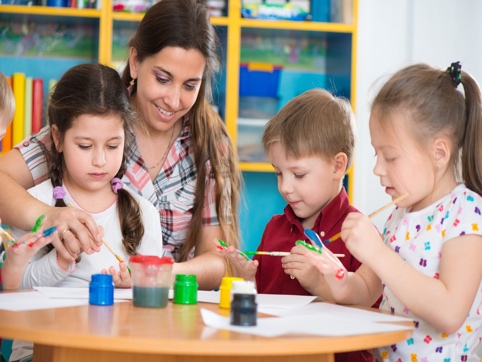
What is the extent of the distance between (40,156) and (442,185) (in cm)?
123

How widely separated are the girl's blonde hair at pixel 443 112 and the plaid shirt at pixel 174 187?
941 millimetres

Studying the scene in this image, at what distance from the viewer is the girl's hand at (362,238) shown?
1.42 m

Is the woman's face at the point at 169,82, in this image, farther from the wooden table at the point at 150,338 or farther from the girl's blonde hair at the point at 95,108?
the wooden table at the point at 150,338

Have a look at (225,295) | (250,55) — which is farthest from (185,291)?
(250,55)

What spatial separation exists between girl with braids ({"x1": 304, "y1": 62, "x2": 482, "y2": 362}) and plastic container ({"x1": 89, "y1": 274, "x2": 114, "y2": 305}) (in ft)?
1.32

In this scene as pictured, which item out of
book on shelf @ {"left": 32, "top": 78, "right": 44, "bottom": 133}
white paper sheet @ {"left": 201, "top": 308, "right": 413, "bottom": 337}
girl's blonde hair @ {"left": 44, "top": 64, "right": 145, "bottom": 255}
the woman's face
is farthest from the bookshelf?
white paper sheet @ {"left": 201, "top": 308, "right": 413, "bottom": 337}

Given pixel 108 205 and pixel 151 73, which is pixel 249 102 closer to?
pixel 151 73

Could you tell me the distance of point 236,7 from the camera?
3.40 metres

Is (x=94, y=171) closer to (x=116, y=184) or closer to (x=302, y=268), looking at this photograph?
(x=116, y=184)

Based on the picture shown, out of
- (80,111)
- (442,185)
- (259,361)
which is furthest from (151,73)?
(259,361)

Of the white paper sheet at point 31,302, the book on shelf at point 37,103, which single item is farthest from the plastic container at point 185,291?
the book on shelf at point 37,103

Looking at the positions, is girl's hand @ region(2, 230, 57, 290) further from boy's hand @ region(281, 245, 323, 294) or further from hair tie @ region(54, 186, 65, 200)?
boy's hand @ region(281, 245, 323, 294)

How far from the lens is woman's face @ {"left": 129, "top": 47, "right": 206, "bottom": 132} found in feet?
7.23

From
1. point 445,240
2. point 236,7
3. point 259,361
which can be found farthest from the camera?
point 236,7
